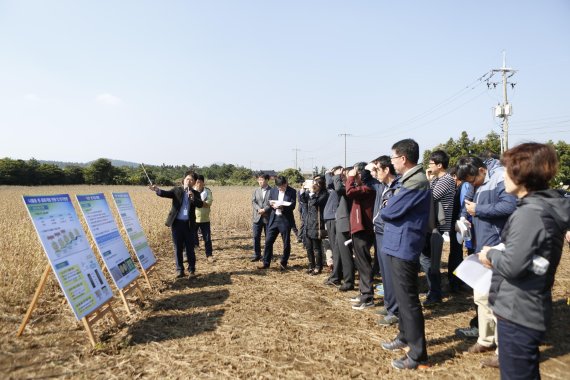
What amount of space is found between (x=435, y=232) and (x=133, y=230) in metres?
4.64


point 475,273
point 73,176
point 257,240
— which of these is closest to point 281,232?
point 257,240

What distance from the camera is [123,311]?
4.74 metres

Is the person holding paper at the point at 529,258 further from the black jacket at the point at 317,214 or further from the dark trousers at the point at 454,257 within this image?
the black jacket at the point at 317,214

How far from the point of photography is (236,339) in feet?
12.9

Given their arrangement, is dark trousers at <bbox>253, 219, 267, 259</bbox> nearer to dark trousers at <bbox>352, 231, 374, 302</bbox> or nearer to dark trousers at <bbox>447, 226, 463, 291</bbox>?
dark trousers at <bbox>352, 231, 374, 302</bbox>

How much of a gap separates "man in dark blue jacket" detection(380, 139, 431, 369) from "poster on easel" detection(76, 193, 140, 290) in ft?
10.8

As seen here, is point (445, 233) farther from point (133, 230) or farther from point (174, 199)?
point (133, 230)

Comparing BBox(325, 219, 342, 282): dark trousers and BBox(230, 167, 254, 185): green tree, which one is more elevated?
BBox(230, 167, 254, 185): green tree

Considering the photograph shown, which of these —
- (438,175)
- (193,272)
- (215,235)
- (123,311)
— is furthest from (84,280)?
(215,235)

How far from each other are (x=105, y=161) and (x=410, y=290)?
2046 inches

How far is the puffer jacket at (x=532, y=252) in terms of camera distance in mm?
1818

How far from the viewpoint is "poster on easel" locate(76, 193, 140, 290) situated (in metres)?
4.41

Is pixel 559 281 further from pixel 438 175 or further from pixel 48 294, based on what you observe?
pixel 48 294

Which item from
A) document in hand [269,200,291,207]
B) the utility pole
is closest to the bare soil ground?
document in hand [269,200,291,207]
